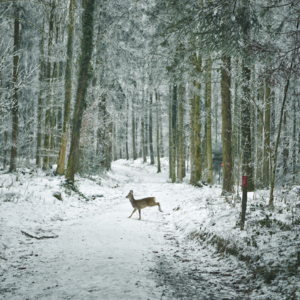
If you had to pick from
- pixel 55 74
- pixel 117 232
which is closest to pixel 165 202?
pixel 117 232

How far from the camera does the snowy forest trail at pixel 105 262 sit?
3.09 meters

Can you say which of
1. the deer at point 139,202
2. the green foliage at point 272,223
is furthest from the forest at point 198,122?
the deer at point 139,202

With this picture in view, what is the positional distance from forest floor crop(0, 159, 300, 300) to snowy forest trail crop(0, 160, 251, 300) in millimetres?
14

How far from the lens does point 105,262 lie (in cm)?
406

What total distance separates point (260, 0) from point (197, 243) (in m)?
8.45

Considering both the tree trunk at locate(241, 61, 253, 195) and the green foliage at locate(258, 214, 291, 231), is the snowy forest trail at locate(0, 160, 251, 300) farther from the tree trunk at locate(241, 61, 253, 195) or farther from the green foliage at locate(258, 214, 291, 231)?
the tree trunk at locate(241, 61, 253, 195)

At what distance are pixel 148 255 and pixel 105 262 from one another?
0.91 m

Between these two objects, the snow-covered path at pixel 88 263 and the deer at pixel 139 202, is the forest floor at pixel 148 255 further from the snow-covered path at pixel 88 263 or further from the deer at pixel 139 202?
the deer at pixel 139 202

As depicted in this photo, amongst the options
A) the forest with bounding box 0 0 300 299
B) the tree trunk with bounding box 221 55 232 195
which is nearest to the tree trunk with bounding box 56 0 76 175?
the forest with bounding box 0 0 300 299

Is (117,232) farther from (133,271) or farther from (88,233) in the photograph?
(133,271)

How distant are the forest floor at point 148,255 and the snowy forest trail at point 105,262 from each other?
0.6 inches

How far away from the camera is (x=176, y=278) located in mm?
3582

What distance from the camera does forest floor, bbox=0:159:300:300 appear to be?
10.2 ft

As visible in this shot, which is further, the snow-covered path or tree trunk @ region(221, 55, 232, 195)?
tree trunk @ region(221, 55, 232, 195)
